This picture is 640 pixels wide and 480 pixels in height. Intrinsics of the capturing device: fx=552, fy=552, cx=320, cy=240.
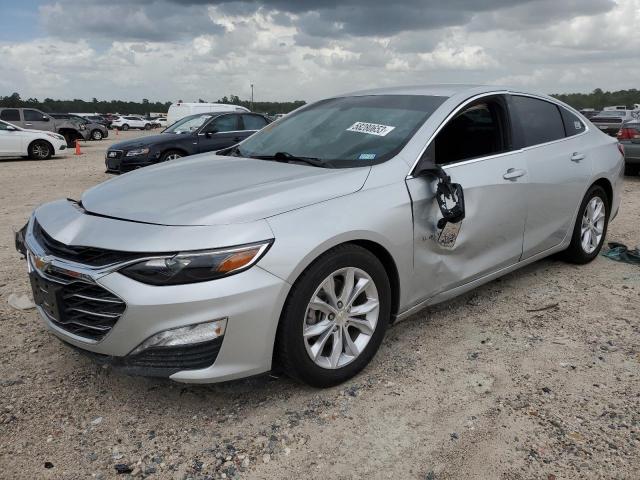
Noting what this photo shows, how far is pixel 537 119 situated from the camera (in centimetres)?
430

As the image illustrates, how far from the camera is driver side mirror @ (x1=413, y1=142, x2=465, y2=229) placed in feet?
10.5

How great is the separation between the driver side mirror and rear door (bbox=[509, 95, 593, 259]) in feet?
3.26

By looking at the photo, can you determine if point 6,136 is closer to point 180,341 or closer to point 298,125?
point 298,125

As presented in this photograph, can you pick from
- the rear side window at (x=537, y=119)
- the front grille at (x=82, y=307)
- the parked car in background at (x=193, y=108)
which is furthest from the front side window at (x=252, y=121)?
the front grille at (x=82, y=307)

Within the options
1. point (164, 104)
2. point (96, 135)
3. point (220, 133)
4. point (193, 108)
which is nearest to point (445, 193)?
point (220, 133)

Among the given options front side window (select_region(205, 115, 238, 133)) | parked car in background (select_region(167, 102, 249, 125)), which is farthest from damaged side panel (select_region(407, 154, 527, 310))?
parked car in background (select_region(167, 102, 249, 125))

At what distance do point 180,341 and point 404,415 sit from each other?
3.80 feet

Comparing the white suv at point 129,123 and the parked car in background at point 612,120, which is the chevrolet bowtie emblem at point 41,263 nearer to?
the parked car in background at point 612,120

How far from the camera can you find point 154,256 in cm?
243

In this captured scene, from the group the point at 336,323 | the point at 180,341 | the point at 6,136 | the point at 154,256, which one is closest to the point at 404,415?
the point at 336,323

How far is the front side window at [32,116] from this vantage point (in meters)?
20.9

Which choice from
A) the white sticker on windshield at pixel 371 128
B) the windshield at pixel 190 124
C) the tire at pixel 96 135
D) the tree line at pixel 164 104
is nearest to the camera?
the white sticker on windshield at pixel 371 128

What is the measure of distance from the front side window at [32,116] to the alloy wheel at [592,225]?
70.2 feet

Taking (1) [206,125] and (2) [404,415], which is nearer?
(2) [404,415]
